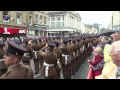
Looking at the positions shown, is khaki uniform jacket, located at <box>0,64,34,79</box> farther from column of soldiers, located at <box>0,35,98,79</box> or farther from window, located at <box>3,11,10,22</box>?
window, located at <box>3,11,10,22</box>

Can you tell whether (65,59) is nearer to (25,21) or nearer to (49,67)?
(49,67)

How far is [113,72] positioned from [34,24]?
3374 cm

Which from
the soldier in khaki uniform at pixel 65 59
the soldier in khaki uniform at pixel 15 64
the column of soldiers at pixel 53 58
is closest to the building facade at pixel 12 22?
the column of soldiers at pixel 53 58

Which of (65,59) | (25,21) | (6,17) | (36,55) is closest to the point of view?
(65,59)

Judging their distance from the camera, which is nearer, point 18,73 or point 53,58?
point 18,73

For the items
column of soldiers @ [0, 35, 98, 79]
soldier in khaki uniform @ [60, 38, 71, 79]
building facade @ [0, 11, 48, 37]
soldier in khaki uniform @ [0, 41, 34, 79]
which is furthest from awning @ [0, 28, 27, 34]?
soldier in khaki uniform @ [0, 41, 34, 79]

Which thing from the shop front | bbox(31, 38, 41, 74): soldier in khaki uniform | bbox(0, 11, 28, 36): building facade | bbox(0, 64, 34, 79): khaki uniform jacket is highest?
bbox(0, 11, 28, 36): building facade

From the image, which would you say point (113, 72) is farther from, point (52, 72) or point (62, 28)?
point (62, 28)

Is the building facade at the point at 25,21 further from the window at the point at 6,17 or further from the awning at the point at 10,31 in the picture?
the awning at the point at 10,31

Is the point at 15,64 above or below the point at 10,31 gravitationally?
below

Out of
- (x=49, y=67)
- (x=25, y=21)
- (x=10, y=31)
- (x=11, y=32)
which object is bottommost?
(x=49, y=67)

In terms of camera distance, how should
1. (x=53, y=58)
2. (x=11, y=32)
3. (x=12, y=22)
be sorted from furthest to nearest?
(x=12, y=22)
(x=11, y=32)
(x=53, y=58)

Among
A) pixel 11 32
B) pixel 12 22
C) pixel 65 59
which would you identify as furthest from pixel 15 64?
pixel 12 22

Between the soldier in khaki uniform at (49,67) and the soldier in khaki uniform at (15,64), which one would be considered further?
the soldier in khaki uniform at (49,67)
